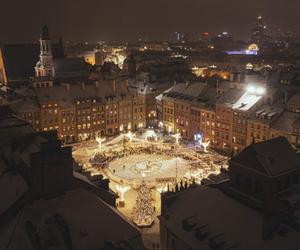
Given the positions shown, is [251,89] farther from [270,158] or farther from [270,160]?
[270,160]

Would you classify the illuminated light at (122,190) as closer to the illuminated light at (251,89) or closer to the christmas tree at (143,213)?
the christmas tree at (143,213)

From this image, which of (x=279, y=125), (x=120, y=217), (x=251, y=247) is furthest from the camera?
(x=279, y=125)

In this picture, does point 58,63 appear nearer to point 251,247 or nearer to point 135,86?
point 135,86

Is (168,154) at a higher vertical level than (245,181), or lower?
lower

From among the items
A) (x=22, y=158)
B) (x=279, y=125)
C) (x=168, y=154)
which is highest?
(x=22, y=158)

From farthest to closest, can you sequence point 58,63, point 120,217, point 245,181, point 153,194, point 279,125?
1. point 58,63
2. point 279,125
3. point 153,194
4. point 245,181
5. point 120,217

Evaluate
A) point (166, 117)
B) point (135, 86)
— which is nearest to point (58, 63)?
point (135, 86)

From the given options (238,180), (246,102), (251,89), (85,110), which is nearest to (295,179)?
(238,180)

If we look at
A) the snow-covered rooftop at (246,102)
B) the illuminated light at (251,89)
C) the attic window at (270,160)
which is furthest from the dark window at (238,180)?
the illuminated light at (251,89)
